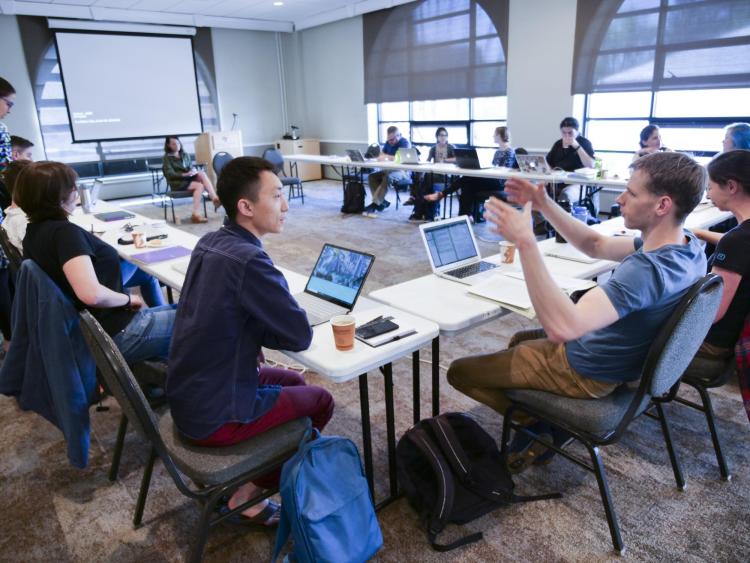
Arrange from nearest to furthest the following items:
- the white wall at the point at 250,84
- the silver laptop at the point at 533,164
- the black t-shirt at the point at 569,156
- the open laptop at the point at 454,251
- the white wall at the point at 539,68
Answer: the open laptop at the point at 454,251
the silver laptop at the point at 533,164
the black t-shirt at the point at 569,156
the white wall at the point at 539,68
the white wall at the point at 250,84

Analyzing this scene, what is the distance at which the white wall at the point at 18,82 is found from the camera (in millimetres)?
7660

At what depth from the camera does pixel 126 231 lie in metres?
3.38

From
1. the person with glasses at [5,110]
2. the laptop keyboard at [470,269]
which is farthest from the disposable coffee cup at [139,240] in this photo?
the laptop keyboard at [470,269]

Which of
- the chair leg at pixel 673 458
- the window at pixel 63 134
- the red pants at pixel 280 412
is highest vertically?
the window at pixel 63 134

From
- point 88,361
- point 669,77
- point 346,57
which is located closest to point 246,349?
Result: point 88,361

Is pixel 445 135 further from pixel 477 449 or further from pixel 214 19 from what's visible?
pixel 477 449

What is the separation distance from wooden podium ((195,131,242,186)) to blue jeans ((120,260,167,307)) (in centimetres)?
605

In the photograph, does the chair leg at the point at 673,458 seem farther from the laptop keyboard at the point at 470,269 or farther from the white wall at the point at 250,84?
the white wall at the point at 250,84

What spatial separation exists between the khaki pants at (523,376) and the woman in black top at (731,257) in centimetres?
55

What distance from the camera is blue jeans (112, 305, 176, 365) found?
6.66ft

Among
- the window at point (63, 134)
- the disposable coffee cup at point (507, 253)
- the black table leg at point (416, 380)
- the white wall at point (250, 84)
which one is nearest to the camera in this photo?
the black table leg at point (416, 380)

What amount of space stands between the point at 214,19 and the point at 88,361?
29.0 feet

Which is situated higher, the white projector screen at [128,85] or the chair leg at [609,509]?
the white projector screen at [128,85]

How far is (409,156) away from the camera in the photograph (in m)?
6.69
